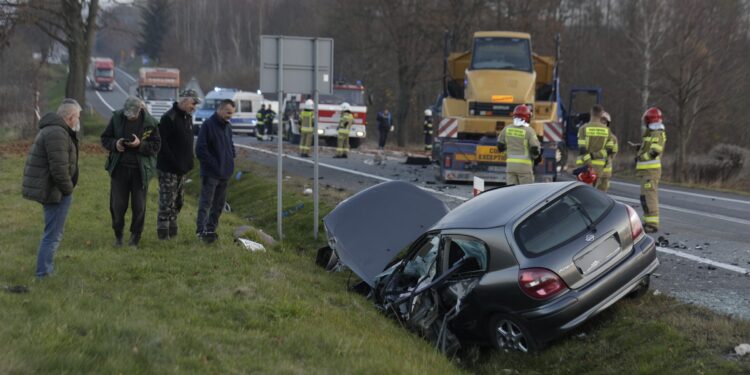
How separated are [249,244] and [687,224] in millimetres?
6796

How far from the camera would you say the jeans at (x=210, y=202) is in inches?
386

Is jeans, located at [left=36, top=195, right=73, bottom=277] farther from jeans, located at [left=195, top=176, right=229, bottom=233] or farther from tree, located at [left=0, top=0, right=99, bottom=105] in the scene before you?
tree, located at [left=0, top=0, right=99, bottom=105]

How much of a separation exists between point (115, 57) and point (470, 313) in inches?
5401

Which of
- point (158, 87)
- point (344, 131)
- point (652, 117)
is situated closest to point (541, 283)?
point (652, 117)

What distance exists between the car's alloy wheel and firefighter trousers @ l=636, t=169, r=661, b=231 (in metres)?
5.24

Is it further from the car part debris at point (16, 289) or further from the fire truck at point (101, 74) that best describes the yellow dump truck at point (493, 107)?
the fire truck at point (101, 74)

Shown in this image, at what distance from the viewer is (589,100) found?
3766 cm

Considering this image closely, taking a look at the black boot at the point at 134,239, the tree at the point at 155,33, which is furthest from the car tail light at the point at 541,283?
the tree at the point at 155,33

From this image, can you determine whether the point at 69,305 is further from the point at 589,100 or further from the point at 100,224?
the point at 589,100

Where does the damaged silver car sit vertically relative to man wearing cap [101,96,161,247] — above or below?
below

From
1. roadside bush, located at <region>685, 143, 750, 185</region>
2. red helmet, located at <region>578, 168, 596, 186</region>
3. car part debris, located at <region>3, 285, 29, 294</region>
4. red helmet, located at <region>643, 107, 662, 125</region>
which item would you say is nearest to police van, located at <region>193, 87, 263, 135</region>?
roadside bush, located at <region>685, 143, 750, 185</region>

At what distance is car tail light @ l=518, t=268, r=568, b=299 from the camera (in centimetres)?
620

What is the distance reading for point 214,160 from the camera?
9617mm

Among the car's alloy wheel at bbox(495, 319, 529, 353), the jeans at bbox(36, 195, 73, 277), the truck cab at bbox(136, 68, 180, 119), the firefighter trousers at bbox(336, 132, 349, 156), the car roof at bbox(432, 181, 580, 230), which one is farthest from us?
the truck cab at bbox(136, 68, 180, 119)
